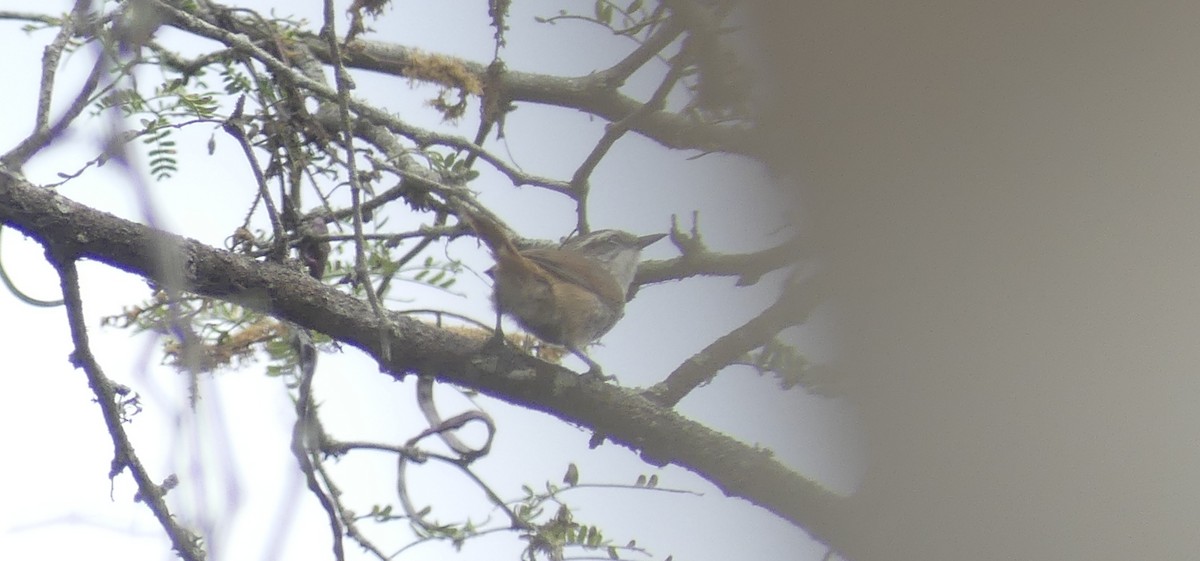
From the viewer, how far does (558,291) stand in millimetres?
3291

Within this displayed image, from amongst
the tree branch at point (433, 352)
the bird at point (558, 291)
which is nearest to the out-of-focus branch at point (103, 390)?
the tree branch at point (433, 352)

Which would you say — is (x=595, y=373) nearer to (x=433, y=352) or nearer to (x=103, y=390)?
(x=433, y=352)

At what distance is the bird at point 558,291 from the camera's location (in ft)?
10.3

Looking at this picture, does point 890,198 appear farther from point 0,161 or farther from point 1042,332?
point 0,161

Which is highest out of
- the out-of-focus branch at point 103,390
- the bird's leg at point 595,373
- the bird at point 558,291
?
the bird at point 558,291

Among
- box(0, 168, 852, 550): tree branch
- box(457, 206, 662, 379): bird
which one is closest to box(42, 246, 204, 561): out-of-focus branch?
box(0, 168, 852, 550): tree branch

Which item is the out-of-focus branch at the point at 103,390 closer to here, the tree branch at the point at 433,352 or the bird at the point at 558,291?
the tree branch at the point at 433,352

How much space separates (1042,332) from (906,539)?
0.24 metres

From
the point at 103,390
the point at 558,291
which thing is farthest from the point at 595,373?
the point at 103,390

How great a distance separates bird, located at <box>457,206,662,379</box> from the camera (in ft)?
10.3

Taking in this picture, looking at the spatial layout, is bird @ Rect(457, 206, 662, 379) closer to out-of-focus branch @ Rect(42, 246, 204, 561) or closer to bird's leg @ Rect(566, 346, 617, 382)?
bird's leg @ Rect(566, 346, 617, 382)

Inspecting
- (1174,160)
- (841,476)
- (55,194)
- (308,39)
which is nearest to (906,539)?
(841,476)

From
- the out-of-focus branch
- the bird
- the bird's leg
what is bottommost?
the out-of-focus branch

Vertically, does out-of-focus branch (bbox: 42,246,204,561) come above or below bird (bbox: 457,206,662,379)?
below
